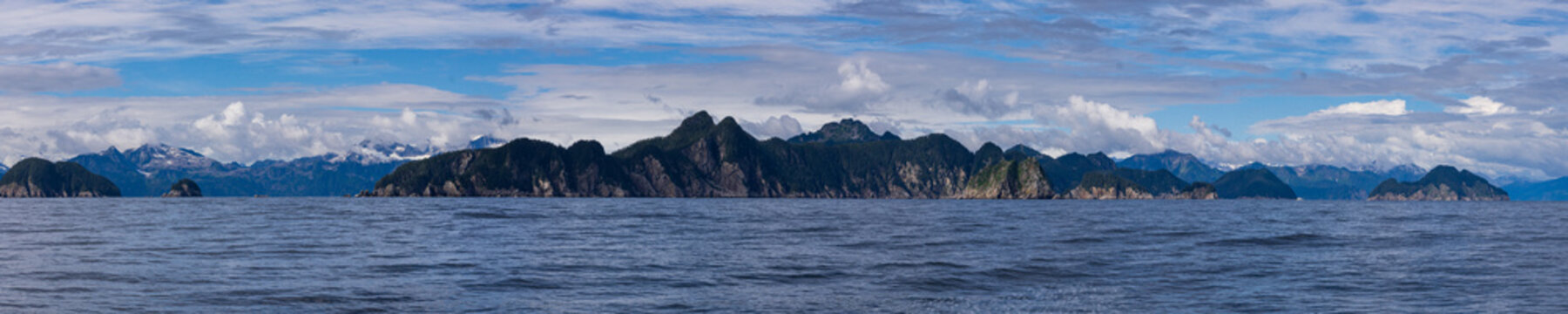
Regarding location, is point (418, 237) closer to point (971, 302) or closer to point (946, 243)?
point (946, 243)

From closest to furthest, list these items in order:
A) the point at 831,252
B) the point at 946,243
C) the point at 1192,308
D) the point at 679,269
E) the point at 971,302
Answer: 1. the point at 1192,308
2. the point at 971,302
3. the point at 679,269
4. the point at 831,252
5. the point at 946,243

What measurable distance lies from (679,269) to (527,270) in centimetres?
612

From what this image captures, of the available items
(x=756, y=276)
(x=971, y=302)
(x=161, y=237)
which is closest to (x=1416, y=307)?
(x=971, y=302)

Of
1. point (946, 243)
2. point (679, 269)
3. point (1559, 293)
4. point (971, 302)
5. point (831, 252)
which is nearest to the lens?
point (971, 302)

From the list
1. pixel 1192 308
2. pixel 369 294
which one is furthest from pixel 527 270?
pixel 1192 308

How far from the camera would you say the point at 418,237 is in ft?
235

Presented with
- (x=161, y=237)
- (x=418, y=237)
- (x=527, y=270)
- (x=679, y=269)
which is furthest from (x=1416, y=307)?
(x=161, y=237)

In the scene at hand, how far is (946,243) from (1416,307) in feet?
114

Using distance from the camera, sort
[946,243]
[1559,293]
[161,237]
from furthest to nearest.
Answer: [161,237], [946,243], [1559,293]

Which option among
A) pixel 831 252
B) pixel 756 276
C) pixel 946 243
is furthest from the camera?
pixel 946 243

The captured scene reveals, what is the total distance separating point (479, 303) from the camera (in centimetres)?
3153

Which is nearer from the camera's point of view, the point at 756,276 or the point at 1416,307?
the point at 1416,307

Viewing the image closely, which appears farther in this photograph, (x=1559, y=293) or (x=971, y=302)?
(x=1559, y=293)

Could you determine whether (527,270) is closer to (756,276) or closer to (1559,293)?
(756,276)
